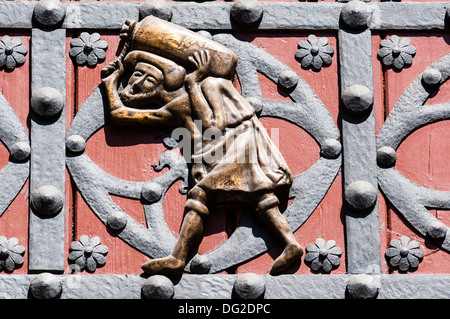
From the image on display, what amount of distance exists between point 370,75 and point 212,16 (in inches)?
18.8

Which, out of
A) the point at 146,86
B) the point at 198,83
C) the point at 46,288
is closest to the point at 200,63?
the point at 198,83

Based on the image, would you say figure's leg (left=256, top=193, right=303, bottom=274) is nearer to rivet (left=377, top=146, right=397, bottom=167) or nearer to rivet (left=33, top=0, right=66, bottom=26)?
rivet (left=377, top=146, right=397, bottom=167)

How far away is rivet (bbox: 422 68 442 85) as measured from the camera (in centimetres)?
311

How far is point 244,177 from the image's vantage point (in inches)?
116

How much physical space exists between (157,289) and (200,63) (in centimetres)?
63

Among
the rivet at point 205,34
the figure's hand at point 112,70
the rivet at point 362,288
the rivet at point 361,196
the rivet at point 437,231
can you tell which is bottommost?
the rivet at point 362,288

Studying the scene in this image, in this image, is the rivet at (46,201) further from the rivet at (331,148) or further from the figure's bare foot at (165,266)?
the rivet at (331,148)

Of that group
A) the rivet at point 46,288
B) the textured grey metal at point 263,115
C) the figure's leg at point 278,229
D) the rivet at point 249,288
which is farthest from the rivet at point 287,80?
the rivet at point 46,288

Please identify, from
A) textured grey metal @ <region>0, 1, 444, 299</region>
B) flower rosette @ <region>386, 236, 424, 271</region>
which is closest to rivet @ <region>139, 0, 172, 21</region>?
textured grey metal @ <region>0, 1, 444, 299</region>

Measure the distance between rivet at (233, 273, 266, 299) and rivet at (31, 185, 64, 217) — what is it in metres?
0.53

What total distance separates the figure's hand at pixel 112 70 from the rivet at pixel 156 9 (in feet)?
0.51

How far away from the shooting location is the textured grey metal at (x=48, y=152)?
2.95 metres
